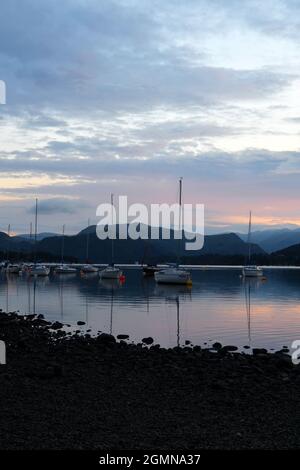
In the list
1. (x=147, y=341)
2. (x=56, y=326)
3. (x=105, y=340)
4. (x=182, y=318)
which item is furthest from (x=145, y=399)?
Result: (x=182, y=318)

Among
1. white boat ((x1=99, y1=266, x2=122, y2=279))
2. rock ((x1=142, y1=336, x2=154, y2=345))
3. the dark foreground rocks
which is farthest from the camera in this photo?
white boat ((x1=99, y1=266, x2=122, y2=279))

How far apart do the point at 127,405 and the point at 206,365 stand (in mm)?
5813

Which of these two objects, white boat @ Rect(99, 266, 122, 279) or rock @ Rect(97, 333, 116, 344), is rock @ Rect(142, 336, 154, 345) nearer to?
rock @ Rect(97, 333, 116, 344)

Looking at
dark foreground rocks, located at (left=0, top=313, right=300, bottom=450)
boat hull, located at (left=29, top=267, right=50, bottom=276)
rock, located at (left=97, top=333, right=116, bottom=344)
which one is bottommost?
boat hull, located at (left=29, top=267, right=50, bottom=276)

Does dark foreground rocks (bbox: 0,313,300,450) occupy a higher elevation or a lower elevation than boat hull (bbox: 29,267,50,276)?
higher

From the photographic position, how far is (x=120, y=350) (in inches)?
805

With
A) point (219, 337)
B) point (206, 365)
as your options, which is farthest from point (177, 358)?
point (219, 337)

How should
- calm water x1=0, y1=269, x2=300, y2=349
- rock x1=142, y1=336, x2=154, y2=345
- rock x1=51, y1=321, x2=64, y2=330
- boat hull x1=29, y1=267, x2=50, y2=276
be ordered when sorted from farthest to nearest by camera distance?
boat hull x1=29, y1=267, x2=50, y2=276 < rock x1=51, y1=321, x2=64, y2=330 < calm water x1=0, y1=269, x2=300, y2=349 < rock x1=142, y1=336, x2=154, y2=345

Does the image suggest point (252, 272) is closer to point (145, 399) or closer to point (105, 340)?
point (105, 340)

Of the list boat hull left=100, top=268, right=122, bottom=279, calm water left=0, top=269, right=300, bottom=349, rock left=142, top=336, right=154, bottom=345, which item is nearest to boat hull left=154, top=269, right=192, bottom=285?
boat hull left=100, top=268, right=122, bottom=279

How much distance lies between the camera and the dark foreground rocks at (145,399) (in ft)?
31.2

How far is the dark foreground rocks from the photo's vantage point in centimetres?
952

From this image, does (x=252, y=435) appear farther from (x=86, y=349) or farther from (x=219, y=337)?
(x=219, y=337)

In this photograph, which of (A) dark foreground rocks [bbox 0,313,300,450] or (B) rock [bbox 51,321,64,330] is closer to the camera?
(A) dark foreground rocks [bbox 0,313,300,450]
